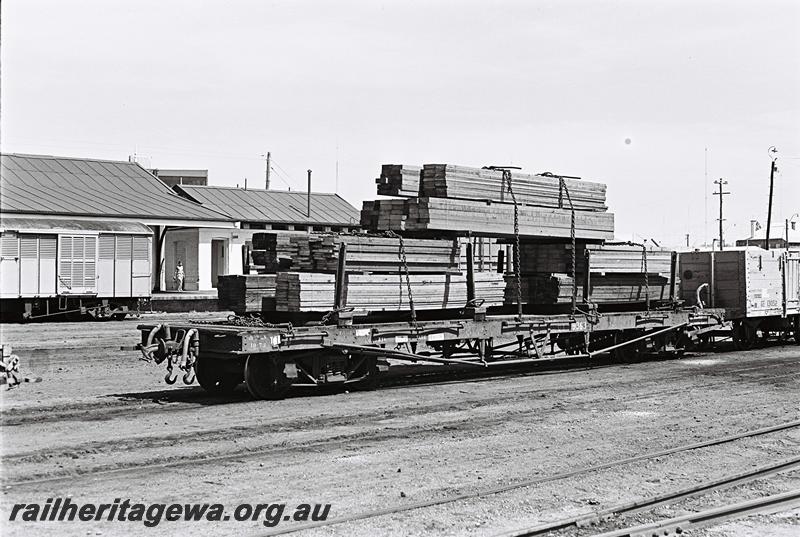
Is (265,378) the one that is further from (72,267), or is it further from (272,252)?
(72,267)

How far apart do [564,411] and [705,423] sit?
191cm

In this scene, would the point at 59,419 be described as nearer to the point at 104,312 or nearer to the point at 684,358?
the point at 684,358

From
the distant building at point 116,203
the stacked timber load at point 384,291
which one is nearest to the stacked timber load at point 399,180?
the stacked timber load at point 384,291

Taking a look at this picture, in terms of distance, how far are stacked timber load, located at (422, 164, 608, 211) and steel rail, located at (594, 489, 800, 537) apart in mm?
7903

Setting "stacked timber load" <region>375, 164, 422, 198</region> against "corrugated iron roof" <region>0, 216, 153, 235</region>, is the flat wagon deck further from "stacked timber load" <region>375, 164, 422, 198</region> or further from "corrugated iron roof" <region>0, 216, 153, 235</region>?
"corrugated iron roof" <region>0, 216, 153, 235</region>

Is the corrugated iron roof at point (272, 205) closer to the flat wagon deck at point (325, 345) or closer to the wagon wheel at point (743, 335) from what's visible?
the wagon wheel at point (743, 335)

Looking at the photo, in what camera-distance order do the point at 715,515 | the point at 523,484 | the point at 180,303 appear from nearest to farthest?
1. the point at 715,515
2. the point at 523,484
3. the point at 180,303

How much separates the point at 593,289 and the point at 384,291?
537 centimetres

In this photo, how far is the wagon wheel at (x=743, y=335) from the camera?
890 inches

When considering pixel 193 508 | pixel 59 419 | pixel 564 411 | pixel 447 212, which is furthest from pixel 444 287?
pixel 193 508

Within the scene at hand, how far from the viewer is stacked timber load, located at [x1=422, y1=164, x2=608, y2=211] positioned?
15.0 m

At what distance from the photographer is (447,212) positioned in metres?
14.9

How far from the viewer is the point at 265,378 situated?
13305mm

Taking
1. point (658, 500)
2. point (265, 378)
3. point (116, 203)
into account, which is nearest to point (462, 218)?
point (265, 378)
